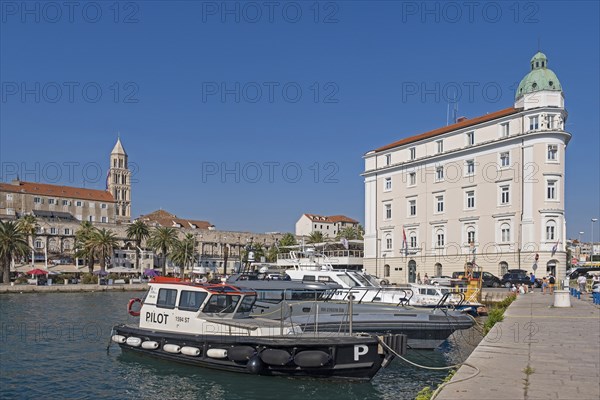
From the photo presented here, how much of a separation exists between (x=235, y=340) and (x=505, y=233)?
5057 cm

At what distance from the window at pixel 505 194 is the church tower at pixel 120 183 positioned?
124 metres

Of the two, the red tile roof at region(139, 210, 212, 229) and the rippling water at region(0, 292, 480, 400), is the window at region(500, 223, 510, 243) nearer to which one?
the rippling water at region(0, 292, 480, 400)

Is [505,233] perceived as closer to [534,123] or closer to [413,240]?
[534,123]

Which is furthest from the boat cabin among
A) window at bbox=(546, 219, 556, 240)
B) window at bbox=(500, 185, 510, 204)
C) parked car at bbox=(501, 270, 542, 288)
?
window at bbox=(500, 185, 510, 204)

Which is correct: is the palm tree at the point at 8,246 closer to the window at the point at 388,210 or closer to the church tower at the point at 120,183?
the window at the point at 388,210

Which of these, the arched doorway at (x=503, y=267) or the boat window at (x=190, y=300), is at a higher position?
the boat window at (x=190, y=300)

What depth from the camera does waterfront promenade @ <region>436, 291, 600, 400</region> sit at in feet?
36.0

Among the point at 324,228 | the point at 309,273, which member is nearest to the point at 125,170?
the point at 324,228

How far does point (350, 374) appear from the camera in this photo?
17.4 metres

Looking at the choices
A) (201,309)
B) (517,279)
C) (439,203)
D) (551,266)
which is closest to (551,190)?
(551,266)

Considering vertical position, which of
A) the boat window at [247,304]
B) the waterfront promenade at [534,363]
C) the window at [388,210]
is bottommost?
the waterfront promenade at [534,363]

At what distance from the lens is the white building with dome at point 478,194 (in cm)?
6041

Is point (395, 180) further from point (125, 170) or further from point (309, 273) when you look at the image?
point (125, 170)

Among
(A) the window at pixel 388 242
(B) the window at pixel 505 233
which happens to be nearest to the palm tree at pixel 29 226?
(A) the window at pixel 388 242
